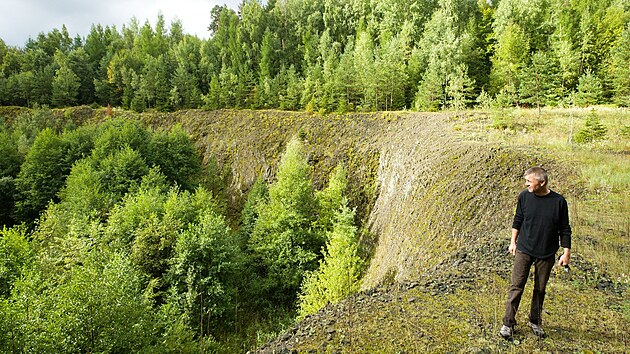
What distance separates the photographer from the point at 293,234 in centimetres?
2488

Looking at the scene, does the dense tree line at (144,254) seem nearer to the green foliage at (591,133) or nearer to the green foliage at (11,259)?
the green foliage at (11,259)

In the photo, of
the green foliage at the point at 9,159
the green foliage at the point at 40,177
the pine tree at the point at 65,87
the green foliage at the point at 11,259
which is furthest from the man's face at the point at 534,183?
the pine tree at the point at 65,87

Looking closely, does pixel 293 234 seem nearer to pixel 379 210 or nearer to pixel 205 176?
pixel 379 210

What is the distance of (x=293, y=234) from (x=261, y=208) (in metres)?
4.63

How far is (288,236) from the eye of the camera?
24.6 metres

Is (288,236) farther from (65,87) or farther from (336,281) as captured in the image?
(65,87)

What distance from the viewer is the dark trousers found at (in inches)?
210

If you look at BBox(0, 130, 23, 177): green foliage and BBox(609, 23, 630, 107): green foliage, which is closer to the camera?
BBox(609, 23, 630, 107): green foliage

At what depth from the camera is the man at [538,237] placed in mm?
5199

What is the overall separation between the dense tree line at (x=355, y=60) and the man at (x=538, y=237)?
68.3 feet

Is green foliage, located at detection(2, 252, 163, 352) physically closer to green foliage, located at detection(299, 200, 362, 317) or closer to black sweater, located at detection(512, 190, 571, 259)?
green foliage, located at detection(299, 200, 362, 317)

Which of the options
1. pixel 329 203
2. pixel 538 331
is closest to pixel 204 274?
pixel 329 203

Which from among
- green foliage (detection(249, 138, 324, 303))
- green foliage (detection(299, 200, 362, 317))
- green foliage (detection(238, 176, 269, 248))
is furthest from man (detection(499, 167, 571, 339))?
green foliage (detection(238, 176, 269, 248))

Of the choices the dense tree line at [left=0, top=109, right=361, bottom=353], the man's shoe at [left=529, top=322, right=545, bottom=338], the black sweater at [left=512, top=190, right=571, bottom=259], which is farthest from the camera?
the dense tree line at [left=0, top=109, right=361, bottom=353]
